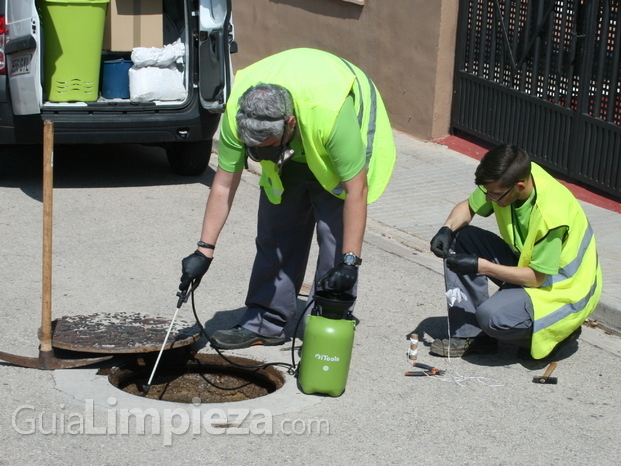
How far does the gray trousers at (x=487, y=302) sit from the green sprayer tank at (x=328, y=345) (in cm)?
75

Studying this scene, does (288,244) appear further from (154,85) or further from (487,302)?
(154,85)

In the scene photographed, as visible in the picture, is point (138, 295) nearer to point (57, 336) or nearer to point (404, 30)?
point (57, 336)

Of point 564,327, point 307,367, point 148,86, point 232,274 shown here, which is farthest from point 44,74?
point 564,327

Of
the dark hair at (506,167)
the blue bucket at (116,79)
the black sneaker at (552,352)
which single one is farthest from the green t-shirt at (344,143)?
the blue bucket at (116,79)

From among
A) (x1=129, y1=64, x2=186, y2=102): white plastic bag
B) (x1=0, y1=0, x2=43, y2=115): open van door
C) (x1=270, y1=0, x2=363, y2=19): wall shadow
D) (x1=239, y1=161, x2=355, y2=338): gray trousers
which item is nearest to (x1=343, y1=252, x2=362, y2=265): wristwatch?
(x1=239, y1=161, x2=355, y2=338): gray trousers

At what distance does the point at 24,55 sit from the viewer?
714 centimetres

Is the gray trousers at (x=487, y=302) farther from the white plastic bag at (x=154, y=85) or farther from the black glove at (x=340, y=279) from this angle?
the white plastic bag at (x=154, y=85)

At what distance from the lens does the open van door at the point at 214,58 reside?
7.61 metres

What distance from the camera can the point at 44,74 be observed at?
25.3 ft

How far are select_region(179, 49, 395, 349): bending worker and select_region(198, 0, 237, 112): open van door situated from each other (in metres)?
2.94

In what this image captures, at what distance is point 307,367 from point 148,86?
4.09 metres

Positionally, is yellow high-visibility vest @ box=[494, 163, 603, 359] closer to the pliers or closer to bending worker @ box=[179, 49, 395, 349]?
the pliers

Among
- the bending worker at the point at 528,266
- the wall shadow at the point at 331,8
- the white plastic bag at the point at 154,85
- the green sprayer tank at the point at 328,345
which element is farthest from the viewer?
the wall shadow at the point at 331,8

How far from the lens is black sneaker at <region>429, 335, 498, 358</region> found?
4996mm
